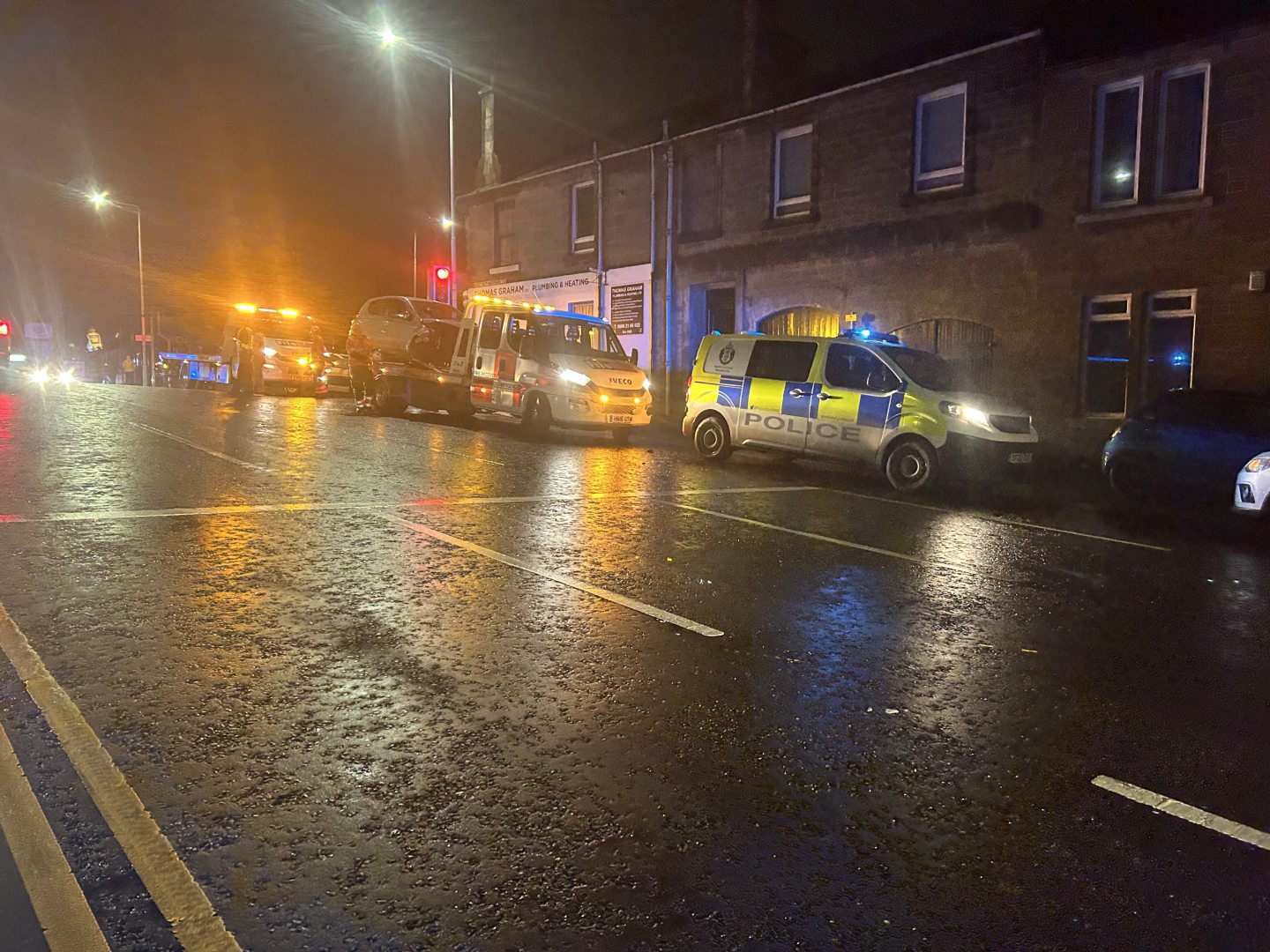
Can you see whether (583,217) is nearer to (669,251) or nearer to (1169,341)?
(669,251)

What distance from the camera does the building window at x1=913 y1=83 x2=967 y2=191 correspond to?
18469 millimetres

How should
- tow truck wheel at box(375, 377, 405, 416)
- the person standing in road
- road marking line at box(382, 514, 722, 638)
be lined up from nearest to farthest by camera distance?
1. road marking line at box(382, 514, 722, 638)
2. tow truck wheel at box(375, 377, 405, 416)
3. the person standing in road

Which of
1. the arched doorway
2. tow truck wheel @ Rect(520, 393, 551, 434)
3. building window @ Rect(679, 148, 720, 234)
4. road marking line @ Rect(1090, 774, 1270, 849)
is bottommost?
road marking line @ Rect(1090, 774, 1270, 849)

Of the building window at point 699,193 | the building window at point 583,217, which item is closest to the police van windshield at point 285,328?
the building window at point 583,217

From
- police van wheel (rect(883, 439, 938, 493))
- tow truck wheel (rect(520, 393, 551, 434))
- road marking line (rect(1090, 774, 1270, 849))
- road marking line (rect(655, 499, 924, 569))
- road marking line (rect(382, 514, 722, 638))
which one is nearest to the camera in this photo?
road marking line (rect(1090, 774, 1270, 849))

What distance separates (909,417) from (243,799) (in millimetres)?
9680

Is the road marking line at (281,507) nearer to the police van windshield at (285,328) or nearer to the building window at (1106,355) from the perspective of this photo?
the building window at (1106,355)

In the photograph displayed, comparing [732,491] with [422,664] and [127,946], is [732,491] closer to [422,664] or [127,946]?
[422,664]

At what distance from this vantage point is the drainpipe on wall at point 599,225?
26.5 metres

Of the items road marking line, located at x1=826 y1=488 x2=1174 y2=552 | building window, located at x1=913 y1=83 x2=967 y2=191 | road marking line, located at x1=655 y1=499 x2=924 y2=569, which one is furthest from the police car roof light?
building window, located at x1=913 y1=83 x2=967 y2=191

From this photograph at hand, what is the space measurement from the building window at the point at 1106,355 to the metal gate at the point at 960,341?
1732 mm

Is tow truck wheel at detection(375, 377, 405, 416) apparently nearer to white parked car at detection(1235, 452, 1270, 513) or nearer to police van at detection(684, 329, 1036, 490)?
police van at detection(684, 329, 1036, 490)

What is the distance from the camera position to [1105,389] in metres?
16.7

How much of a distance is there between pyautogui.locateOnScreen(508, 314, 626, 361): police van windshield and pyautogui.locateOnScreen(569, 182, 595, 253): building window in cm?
1040
